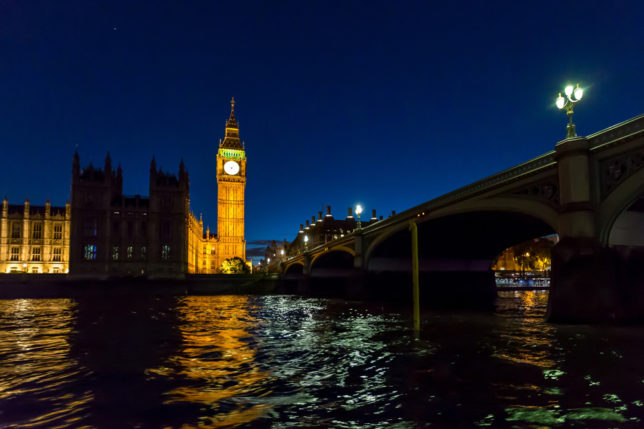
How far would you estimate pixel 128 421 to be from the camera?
261 inches

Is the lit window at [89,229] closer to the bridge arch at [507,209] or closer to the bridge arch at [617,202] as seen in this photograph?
the bridge arch at [507,209]

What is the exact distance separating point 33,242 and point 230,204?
6070 cm

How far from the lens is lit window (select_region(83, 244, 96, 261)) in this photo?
77250 mm

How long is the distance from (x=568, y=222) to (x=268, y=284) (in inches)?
2502

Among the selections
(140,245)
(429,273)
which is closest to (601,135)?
(429,273)

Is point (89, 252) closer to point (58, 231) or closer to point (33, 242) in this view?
point (58, 231)

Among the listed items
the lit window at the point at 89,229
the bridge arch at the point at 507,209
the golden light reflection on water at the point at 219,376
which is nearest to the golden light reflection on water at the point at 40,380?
the golden light reflection on water at the point at 219,376

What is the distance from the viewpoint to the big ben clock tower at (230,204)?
466ft

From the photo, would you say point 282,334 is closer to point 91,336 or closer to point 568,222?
point 91,336

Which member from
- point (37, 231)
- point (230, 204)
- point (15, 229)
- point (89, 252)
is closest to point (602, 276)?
point (89, 252)

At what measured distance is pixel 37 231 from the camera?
97.0 meters

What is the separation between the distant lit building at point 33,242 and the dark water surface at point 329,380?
307ft

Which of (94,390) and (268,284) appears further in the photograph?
(268,284)

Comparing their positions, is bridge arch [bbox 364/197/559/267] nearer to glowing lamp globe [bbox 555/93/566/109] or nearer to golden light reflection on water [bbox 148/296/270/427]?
glowing lamp globe [bbox 555/93/566/109]
